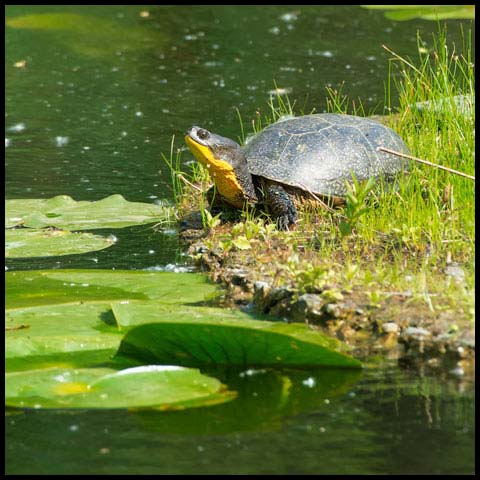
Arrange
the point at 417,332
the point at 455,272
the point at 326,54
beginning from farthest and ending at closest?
the point at 326,54 → the point at 455,272 → the point at 417,332

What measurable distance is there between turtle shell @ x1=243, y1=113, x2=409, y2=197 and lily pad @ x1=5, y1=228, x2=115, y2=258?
0.98 metres

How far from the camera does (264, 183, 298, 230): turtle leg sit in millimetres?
5922

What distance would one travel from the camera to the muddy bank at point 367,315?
4219mm

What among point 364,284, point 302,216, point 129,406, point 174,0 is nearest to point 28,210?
point 302,216

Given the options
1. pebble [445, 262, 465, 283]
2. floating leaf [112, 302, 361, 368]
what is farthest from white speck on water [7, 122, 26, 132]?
floating leaf [112, 302, 361, 368]

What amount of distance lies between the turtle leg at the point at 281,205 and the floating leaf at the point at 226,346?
67.7 inches

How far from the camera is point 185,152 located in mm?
8508

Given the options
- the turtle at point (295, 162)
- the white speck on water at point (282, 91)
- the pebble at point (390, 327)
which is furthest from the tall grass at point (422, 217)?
the white speck on water at point (282, 91)

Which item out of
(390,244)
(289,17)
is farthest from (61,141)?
(289,17)

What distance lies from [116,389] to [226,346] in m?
0.50

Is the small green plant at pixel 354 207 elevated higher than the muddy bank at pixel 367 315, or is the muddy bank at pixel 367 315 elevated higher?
the small green plant at pixel 354 207

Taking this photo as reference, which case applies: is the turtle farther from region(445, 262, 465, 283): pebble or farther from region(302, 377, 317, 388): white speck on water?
region(302, 377, 317, 388): white speck on water

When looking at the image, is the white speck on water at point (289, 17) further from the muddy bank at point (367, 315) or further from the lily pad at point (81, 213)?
the muddy bank at point (367, 315)

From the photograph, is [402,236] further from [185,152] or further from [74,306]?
[185,152]
